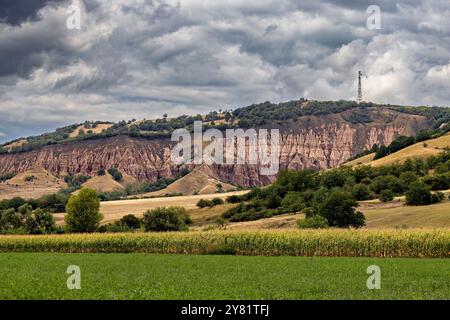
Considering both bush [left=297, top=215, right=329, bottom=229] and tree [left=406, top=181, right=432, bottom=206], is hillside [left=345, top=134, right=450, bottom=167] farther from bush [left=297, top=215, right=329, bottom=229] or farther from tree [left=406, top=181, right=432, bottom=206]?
bush [left=297, top=215, right=329, bottom=229]

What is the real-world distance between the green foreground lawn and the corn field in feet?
26.8

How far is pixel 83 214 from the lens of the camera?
90.4 meters

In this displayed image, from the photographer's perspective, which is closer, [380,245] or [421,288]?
[421,288]

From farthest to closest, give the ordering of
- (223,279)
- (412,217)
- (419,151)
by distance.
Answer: (419,151), (412,217), (223,279)

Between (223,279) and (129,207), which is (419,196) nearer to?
(223,279)

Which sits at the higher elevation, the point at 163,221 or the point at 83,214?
the point at 83,214

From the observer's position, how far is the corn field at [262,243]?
49.8m

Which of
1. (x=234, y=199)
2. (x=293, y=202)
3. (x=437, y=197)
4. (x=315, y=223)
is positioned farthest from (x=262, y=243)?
(x=234, y=199)

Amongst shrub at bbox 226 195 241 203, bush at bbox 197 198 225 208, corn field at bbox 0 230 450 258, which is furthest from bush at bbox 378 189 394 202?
corn field at bbox 0 230 450 258

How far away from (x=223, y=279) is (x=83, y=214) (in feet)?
203

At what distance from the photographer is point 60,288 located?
23.8m

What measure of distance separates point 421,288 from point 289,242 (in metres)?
26.4
